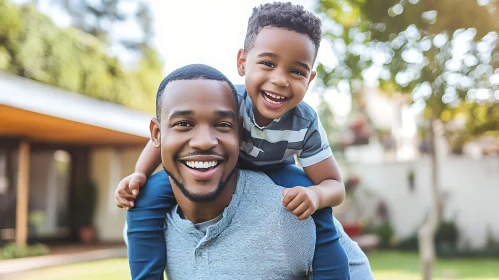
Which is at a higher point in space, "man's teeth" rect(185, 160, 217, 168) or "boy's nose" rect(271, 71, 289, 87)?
"boy's nose" rect(271, 71, 289, 87)

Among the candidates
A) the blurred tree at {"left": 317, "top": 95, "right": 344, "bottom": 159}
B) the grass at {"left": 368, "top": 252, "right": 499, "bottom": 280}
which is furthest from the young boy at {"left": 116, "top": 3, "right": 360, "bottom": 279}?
the blurred tree at {"left": 317, "top": 95, "right": 344, "bottom": 159}

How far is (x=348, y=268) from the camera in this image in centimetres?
222

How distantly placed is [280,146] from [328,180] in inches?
9.8

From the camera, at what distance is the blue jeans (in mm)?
2164


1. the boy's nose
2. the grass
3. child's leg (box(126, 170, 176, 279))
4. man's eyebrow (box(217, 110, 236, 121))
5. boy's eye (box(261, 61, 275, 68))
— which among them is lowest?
the grass

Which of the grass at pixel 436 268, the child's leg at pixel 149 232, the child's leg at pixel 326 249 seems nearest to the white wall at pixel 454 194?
the grass at pixel 436 268

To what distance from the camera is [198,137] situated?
2094 mm

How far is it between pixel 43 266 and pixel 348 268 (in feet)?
36.3

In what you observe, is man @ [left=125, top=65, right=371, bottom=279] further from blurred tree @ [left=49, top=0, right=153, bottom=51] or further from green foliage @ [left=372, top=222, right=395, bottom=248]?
blurred tree @ [left=49, top=0, right=153, bottom=51]

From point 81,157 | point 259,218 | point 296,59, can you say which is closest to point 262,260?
point 259,218

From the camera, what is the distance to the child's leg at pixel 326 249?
7.06ft

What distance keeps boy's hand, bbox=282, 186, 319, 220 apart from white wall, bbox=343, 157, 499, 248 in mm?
14567

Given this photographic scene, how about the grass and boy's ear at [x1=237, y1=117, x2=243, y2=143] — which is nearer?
boy's ear at [x1=237, y1=117, x2=243, y2=143]

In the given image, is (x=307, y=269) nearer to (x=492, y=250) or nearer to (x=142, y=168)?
(x=142, y=168)
